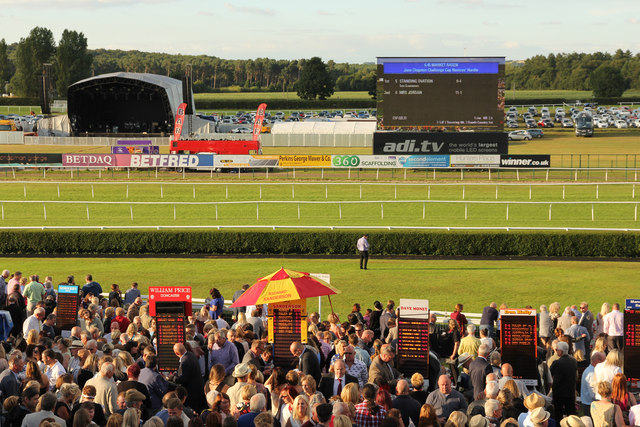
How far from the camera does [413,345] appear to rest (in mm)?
9367

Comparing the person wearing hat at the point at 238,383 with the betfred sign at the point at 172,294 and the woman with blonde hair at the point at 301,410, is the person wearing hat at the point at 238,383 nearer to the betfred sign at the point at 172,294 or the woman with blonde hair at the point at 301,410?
the woman with blonde hair at the point at 301,410

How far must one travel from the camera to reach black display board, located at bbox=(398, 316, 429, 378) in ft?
30.7

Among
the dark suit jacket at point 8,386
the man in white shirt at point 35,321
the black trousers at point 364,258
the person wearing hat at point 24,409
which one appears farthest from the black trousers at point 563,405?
the black trousers at point 364,258

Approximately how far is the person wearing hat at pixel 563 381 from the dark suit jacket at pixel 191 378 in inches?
155

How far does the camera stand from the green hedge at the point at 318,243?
23797 millimetres

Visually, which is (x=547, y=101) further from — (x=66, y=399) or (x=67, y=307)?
(x=66, y=399)

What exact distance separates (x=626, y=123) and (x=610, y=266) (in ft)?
185

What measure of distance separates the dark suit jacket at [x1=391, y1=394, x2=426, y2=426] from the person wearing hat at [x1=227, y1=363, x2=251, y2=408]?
1429mm

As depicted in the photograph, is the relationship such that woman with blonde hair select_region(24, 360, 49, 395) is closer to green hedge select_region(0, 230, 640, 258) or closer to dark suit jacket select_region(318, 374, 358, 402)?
dark suit jacket select_region(318, 374, 358, 402)

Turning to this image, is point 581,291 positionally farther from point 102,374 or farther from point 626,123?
point 626,123

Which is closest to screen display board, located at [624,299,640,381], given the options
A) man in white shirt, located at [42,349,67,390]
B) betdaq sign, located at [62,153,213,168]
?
man in white shirt, located at [42,349,67,390]

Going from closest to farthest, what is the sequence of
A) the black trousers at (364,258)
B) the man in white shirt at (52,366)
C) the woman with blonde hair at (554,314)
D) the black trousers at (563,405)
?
the man in white shirt at (52,366)
the black trousers at (563,405)
the woman with blonde hair at (554,314)
the black trousers at (364,258)

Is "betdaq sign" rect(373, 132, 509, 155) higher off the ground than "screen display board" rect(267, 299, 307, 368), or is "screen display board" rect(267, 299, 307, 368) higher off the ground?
"betdaq sign" rect(373, 132, 509, 155)

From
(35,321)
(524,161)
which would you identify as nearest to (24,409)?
(35,321)
